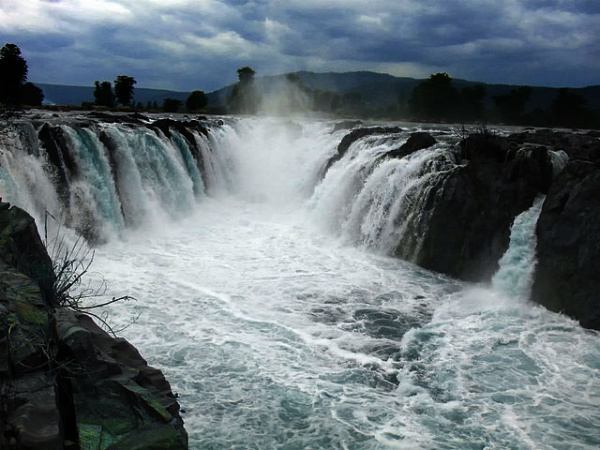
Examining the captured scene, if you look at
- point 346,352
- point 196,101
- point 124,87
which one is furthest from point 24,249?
point 196,101

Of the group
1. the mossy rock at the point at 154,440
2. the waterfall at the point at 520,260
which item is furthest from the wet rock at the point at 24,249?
the waterfall at the point at 520,260

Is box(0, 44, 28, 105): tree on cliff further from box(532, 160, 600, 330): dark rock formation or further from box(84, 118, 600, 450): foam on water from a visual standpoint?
box(532, 160, 600, 330): dark rock formation

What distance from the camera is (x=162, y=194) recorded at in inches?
788

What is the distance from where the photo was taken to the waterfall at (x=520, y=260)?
12.0 meters

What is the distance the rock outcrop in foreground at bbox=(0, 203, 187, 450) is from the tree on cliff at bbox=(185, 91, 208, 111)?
253 feet

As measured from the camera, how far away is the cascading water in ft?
23.5

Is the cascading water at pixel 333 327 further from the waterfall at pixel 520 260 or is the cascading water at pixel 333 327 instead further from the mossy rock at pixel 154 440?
the mossy rock at pixel 154 440

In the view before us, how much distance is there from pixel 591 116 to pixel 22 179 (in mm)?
63489

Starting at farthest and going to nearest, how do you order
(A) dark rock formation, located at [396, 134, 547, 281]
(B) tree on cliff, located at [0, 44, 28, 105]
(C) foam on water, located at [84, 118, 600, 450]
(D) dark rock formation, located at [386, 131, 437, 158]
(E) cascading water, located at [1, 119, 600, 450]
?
(B) tree on cliff, located at [0, 44, 28, 105] < (D) dark rock formation, located at [386, 131, 437, 158] < (A) dark rock formation, located at [396, 134, 547, 281] < (E) cascading water, located at [1, 119, 600, 450] < (C) foam on water, located at [84, 118, 600, 450]

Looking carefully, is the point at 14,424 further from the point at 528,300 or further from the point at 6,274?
the point at 528,300

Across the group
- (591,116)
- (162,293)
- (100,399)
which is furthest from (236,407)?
(591,116)

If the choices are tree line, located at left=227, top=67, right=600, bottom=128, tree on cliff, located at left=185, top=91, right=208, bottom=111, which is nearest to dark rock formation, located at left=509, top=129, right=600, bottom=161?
tree line, located at left=227, top=67, right=600, bottom=128

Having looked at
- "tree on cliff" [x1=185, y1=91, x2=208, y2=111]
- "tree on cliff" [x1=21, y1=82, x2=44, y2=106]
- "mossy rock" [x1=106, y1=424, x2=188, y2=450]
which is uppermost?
"tree on cliff" [x1=185, y1=91, x2=208, y2=111]

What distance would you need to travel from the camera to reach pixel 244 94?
91.9 metres
